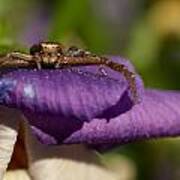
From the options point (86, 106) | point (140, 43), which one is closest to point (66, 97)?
point (86, 106)

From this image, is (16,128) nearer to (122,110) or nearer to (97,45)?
(122,110)

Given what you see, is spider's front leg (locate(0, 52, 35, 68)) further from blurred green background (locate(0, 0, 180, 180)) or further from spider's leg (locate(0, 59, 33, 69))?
blurred green background (locate(0, 0, 180, 180))

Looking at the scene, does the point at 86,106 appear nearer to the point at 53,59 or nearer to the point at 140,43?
the point at 53,59

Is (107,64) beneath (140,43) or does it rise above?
above

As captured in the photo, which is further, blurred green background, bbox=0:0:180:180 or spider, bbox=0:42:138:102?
blurred green background, bbox=0:0:180:180

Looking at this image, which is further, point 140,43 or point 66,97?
point 140,43

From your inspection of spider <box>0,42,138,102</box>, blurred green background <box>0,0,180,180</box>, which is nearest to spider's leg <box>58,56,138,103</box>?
spider <box>0,42,138,102</box>

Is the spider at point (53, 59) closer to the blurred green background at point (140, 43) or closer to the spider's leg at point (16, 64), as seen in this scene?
the spider's leg at point (16, 64)
